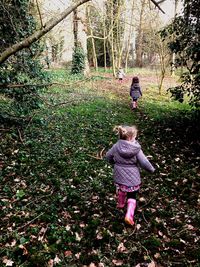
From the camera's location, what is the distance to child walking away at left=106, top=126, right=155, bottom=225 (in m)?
4.62

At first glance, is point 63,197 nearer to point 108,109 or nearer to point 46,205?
point 46,205

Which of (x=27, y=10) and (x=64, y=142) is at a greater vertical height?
(x=27, y=10)

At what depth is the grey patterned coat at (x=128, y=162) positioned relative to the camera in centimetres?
462

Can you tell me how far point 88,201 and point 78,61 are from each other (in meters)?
20.8

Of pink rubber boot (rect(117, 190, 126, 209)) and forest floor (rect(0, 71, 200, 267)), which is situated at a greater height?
pink rubber boot (rect(117, 190, 126, 209))

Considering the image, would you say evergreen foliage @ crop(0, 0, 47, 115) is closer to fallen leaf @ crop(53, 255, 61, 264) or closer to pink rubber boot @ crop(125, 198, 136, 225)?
pink rubber boot @ crop(125, 198, 136, 225)

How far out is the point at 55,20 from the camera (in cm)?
460

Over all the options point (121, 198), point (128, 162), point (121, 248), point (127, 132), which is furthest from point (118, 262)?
point (127, 132)

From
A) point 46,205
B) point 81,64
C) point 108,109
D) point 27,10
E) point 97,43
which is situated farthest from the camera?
point 97,43

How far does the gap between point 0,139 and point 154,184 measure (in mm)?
4324

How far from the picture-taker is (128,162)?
473 cm

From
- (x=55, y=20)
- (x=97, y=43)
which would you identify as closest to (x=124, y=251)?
(x=55, y=20)

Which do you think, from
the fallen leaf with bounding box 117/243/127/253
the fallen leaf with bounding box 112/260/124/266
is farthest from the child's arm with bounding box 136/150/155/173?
the fallen leaf with bounding box 112/260/124/266

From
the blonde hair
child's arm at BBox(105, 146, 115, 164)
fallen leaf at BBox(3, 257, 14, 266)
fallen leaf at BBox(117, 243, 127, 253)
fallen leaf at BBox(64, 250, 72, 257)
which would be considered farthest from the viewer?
child's arm at BBox(105, 146, 115, 164)
